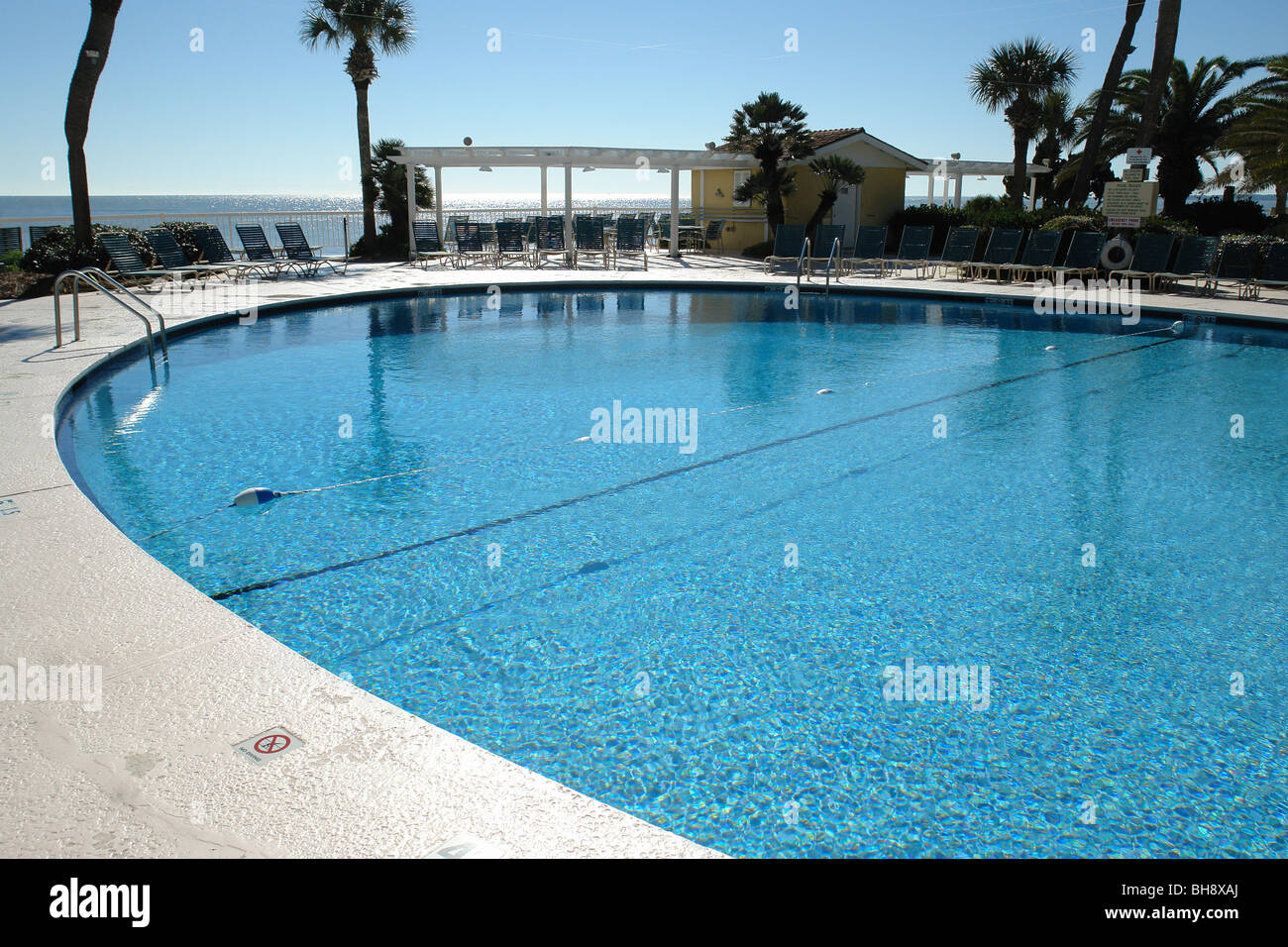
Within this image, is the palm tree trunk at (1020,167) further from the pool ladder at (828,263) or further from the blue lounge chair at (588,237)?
the blue lounge chair at (588,237)

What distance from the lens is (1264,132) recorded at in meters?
21.0

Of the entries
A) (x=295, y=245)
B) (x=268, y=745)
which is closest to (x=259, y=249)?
(x=295, y=245)

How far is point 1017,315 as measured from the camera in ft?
44.5

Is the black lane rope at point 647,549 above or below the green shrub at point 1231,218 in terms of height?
below

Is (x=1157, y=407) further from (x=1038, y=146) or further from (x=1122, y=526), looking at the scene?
(x=1038, y=146)

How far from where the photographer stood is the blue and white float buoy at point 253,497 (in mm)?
5676

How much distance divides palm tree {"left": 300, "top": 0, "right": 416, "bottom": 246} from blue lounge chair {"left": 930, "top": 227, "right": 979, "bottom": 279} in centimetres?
1215

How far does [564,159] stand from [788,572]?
16.7m

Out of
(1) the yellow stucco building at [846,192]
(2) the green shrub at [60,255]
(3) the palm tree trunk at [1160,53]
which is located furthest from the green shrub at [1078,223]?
(2) the green shrub at [60,255]

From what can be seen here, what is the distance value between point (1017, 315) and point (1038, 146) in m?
24.2

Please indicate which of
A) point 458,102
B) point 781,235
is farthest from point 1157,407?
point 458,102

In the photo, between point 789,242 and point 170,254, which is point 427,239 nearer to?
point 170,254

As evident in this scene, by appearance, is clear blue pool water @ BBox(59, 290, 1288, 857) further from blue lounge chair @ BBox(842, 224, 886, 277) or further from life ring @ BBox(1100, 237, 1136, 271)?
blue lounge chair @ BBox(842, 224, 886, 277)

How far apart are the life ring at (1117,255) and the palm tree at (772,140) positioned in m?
7.31
